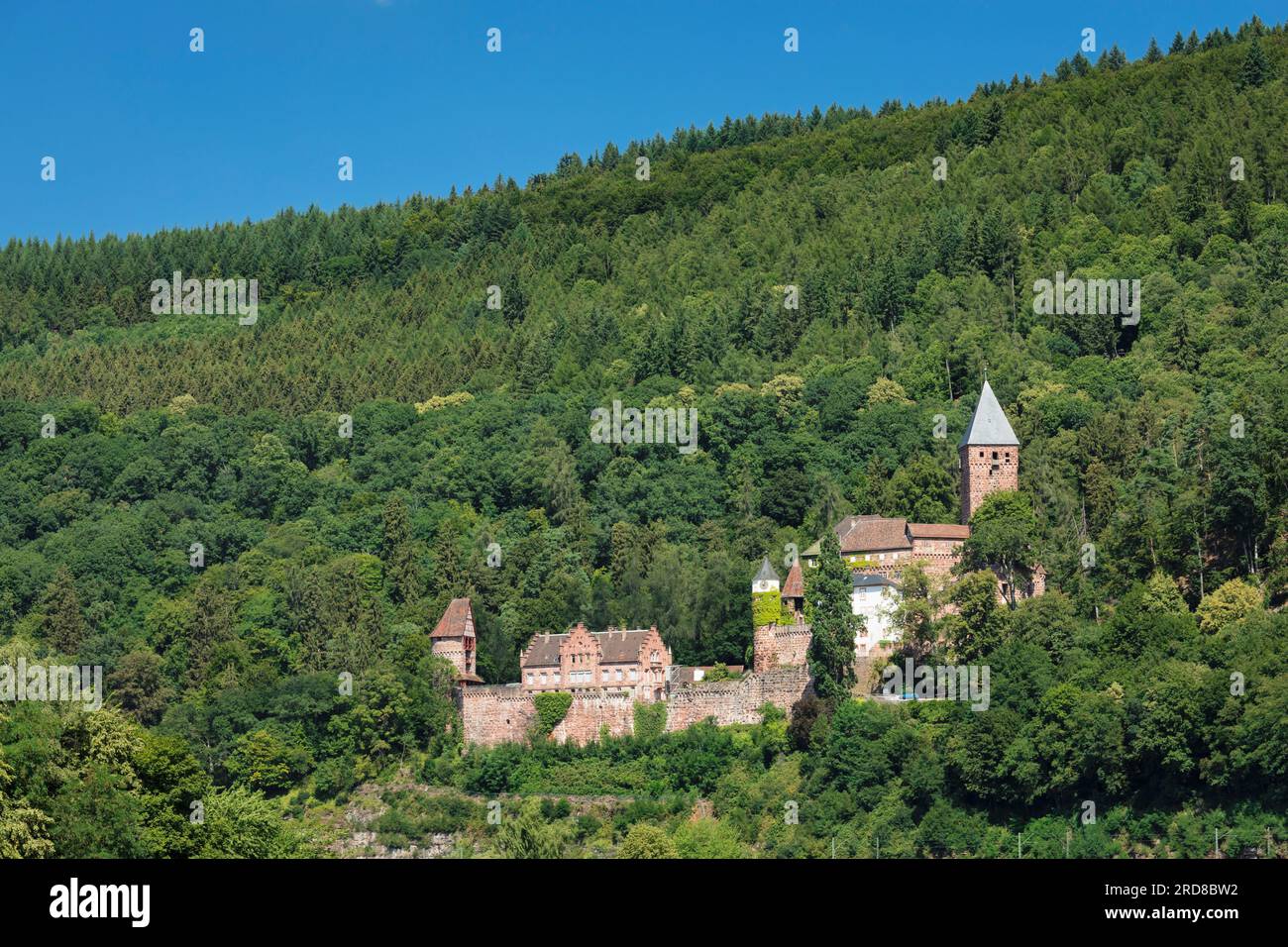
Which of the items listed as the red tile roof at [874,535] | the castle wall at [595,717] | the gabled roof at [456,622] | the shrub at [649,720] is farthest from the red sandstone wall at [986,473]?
the gabled roof at [456,622]

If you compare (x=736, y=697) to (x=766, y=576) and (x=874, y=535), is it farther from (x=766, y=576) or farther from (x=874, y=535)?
(x=874, y=535)

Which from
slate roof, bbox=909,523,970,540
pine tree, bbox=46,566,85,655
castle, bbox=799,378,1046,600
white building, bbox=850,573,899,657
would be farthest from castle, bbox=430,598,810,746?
pine tree, bbox=46,566,85,655

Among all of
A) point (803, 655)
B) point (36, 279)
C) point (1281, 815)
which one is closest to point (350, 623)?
point (803, 655)

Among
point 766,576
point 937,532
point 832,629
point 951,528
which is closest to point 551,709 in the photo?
point 766,576

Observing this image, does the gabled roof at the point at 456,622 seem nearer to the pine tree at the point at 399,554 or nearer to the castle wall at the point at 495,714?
the castle wall at the point at 495,714

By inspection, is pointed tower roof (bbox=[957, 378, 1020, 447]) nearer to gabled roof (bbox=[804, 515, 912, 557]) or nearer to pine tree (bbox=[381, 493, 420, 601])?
gabled roof (bbox=[804, 515, 912, 557])
